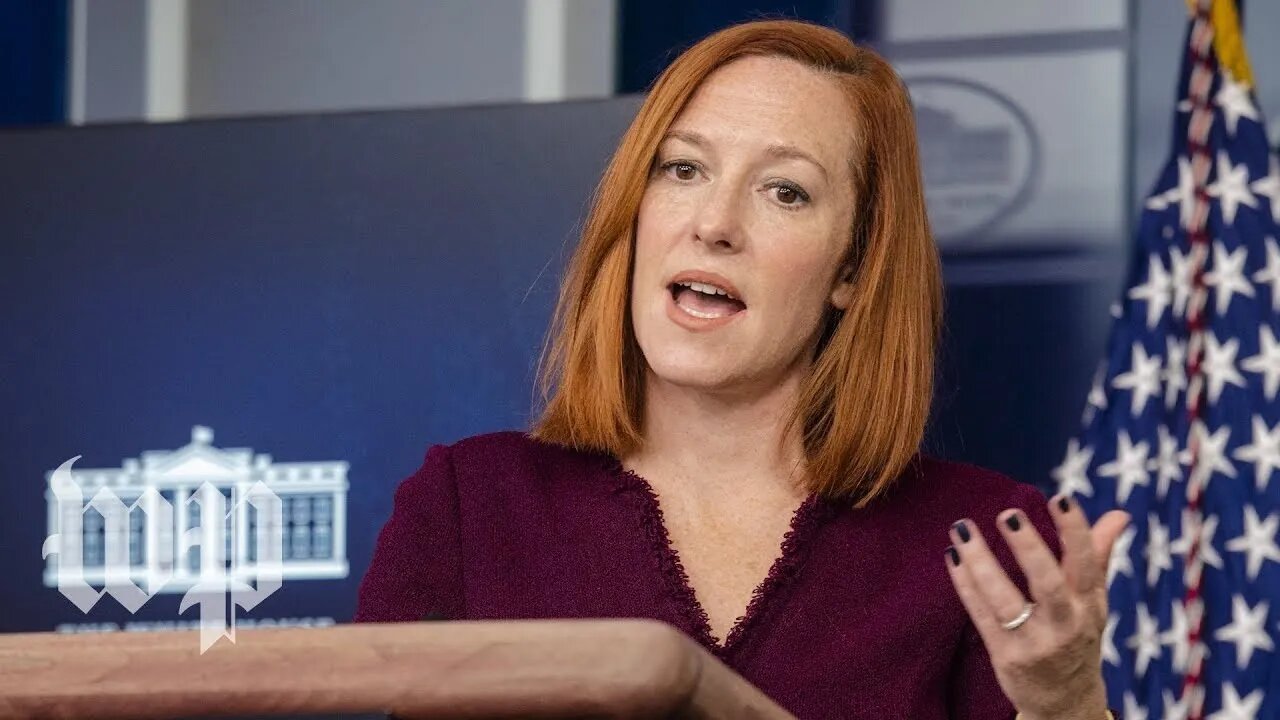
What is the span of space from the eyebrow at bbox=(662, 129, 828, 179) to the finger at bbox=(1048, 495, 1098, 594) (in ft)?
2.42

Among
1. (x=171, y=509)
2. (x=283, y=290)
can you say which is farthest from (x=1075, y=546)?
(x=171, y=509)

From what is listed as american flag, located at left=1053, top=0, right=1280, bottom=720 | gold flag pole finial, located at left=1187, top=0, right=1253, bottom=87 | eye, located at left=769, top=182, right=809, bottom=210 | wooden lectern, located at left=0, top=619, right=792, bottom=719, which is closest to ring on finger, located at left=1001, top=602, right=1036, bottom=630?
wooden lectern, located at left=0, top=619, right=792, bottom=719

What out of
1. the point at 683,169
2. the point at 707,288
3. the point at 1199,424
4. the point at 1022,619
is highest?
the point at 683,169

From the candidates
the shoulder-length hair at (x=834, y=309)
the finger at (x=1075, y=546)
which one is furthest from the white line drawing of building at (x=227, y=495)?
the finger at (x=1075, y=546)

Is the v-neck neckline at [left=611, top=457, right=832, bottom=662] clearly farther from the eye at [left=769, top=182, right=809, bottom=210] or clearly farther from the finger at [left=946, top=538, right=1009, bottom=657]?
the finger at [left=946, top=538, right=1009, bottom=657]

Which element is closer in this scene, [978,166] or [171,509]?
[171,509]

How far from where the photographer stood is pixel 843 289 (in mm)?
1925

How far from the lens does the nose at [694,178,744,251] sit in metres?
1.74

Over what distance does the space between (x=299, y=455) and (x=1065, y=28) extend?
163 cm

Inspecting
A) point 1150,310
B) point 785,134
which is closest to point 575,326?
point 785,134

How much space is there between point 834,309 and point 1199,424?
3.36 ft

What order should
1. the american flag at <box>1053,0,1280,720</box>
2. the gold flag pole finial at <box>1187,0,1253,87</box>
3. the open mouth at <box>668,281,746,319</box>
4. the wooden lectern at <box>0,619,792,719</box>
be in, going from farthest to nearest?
the gold flag pole finial at <box>1187,0,1253,87</box> → the american flag at <box>1053,0,1280,720</box> → the open mouth at <box>668,281,746,319</box> → the wooden lectern at <box>0,619,792,719</box>

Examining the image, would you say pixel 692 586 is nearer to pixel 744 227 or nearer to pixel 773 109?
pixel 744 227

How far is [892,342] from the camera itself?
1.90 m
